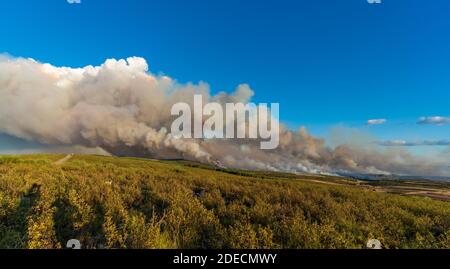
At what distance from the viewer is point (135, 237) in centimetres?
835

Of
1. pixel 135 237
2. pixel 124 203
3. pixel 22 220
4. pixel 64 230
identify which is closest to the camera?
pixel 135 237
